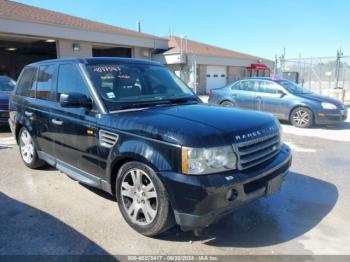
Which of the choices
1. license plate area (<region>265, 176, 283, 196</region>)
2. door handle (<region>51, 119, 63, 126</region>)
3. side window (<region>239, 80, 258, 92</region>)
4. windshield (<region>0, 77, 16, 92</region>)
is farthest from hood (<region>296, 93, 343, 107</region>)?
windshield (<region>0, 77, 16, 92</region>)

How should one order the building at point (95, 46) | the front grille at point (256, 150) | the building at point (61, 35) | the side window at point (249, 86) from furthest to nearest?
the building at point (95, 46) < the building at point (61, 35) < the side window at point (249, 86) < the front grille at point (256, 150)

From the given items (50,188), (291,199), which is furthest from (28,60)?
(291,199)

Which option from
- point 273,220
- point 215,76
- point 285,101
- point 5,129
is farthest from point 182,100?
point 215,76

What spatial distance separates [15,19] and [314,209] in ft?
61.4

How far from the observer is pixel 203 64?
96.7ft

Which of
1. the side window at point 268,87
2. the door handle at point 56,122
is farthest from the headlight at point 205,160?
the side window at point 268,87

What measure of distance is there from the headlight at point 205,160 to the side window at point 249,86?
27.6ft

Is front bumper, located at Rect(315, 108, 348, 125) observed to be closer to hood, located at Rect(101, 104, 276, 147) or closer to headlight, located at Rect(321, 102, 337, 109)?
headlight, located at Rect(321, 102, 337, 109)

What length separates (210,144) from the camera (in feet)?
9.23

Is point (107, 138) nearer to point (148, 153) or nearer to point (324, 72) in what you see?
point (148, 153)

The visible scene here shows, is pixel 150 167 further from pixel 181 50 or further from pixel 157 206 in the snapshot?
pixel 181 50

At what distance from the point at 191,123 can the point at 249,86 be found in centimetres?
841

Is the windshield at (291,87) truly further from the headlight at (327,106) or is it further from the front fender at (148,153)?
the front fender at (148,153)

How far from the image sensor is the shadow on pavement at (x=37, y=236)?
3.09 m
